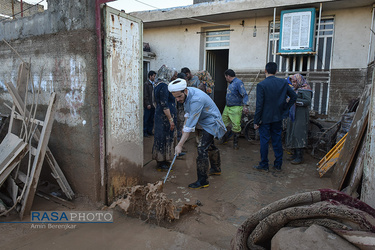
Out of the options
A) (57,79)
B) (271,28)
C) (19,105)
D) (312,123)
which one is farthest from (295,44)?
(19,105)

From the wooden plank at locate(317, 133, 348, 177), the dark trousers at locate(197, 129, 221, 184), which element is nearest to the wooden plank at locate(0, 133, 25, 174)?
the dark trousers at locate(197, 129, 221, 184)

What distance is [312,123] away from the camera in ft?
21.3

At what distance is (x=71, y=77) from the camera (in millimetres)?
3312

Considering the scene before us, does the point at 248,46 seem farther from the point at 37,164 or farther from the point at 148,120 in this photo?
the point at 37,164

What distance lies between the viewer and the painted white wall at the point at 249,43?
6625mm

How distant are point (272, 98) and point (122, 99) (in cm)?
254

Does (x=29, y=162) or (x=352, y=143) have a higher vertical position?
Result: (x=352, y=143)

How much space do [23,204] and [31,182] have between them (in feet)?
0.97

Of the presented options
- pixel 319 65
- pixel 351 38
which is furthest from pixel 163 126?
pixel 351 38

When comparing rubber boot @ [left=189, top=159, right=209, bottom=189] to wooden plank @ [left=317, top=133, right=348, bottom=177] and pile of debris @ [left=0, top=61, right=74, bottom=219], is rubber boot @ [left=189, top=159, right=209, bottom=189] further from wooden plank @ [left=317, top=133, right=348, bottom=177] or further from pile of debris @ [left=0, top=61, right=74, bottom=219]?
wooden plank @ [left=317, top=133, right=348, bottom=177]

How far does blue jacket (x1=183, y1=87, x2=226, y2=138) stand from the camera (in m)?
3.56

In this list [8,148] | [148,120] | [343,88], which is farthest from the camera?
[148,120]

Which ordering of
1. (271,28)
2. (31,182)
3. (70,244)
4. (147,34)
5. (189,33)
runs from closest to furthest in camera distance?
(70,244) < (31,182) < (271,28) < (189,33) < (147,34)

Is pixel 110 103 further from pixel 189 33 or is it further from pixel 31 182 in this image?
pixel 189 33
